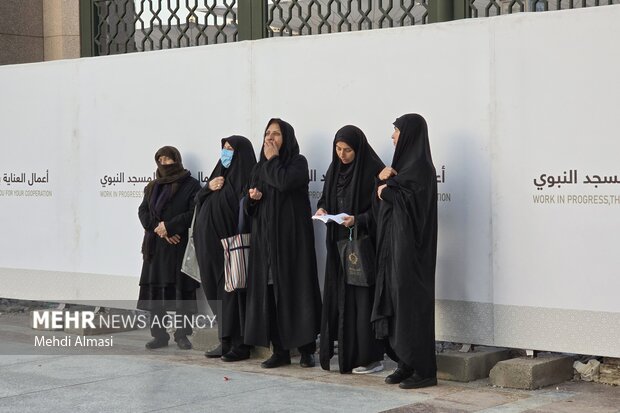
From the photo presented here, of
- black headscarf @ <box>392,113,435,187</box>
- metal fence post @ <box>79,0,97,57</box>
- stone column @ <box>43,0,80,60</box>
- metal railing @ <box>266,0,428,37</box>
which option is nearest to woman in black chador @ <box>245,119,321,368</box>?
black headscarf @ <box>392,113,435,187</box>

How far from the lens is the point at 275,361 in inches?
313

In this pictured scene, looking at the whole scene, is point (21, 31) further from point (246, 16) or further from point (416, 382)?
point (416, 382)

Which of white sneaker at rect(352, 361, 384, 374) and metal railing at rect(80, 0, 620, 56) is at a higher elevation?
metal railing at rect(80, 0, 620, 56)

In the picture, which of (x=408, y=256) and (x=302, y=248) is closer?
(x=408, y=256)

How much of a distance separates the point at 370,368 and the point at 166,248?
214 centimetres

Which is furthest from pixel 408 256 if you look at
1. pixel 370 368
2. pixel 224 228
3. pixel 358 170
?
pixel 224 228

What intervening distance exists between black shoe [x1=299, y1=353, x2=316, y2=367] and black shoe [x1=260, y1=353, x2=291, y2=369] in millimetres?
129

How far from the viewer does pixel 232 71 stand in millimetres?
8766

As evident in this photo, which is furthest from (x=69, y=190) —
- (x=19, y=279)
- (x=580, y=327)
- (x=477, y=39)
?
(x=580, y=327)

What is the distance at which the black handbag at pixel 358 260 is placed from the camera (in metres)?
7.36

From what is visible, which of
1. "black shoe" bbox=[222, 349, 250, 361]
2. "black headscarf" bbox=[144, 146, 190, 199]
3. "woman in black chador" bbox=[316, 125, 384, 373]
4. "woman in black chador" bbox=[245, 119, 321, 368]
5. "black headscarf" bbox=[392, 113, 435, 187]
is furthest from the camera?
"black headscarf" bbox=[144, 146, 190, 199]

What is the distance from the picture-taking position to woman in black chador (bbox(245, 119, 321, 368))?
7.86 m

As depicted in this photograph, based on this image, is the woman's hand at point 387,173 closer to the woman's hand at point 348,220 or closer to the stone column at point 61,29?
the woman's hand at point 348,220

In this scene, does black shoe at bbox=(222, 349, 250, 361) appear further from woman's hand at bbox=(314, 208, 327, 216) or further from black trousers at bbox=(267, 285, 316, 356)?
woman's hand at bbox=(314, 208, 327, 216)
